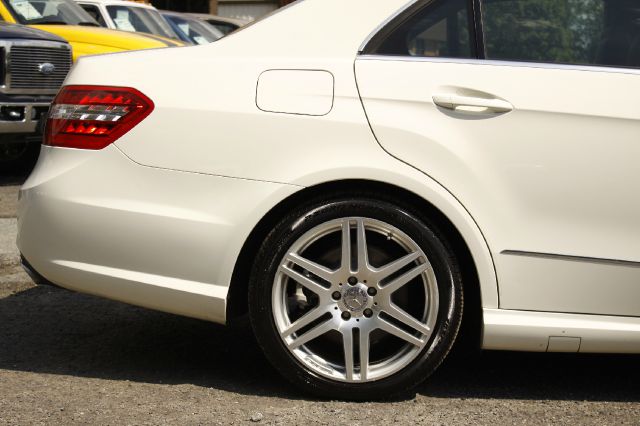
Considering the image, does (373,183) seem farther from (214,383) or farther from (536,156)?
(214,383)

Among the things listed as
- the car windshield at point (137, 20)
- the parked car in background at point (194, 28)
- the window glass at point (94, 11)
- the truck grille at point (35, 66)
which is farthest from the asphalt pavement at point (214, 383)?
the parked car in background at point (194, 28)

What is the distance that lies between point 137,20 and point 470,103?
11116 mm

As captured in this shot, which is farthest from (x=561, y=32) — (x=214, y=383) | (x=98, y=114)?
(x=214, y=383)

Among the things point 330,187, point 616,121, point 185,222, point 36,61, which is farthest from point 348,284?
point 36,61

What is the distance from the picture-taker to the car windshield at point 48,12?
37.8 feet

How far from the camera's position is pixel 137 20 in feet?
47.6

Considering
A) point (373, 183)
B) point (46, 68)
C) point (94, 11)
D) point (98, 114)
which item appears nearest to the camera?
point (373, 183)

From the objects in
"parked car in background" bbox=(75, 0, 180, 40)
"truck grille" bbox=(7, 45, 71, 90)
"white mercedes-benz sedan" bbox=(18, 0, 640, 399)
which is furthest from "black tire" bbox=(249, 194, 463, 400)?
"parked car in background" bbox=(75, 0, 180, 40)

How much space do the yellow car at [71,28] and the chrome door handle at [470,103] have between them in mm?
7654

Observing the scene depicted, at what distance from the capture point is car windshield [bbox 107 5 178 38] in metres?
14.3

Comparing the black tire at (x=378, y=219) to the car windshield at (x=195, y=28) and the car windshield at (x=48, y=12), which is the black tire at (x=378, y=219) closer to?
the car windshield at (x=48, y=12)

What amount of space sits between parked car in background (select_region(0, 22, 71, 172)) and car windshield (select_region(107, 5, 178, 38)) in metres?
3.60

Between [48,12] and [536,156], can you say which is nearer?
[536,156]

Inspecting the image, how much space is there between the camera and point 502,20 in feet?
13.5
